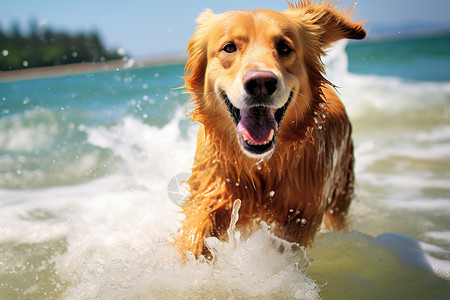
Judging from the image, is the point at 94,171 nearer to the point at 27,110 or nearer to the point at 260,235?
the point at 260,235

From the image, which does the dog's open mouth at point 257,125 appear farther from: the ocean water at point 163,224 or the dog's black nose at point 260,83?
the ocean water at point 163,224

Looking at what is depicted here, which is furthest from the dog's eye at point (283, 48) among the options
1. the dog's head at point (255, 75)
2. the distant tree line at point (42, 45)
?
the distant tree line at point (42, 45)

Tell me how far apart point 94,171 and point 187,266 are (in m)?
3.72

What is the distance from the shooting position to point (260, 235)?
2.66 meters

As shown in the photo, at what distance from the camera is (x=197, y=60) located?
2.71 m

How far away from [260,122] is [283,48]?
480 mm

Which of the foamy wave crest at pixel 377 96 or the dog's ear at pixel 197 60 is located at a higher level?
the dog's ear at pixel 197 60

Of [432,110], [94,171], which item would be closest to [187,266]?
[94,171]

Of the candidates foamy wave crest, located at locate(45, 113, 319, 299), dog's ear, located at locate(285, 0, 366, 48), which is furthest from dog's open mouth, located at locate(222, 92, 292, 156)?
dog's ear, located at locate(285, 0, 366, 48)

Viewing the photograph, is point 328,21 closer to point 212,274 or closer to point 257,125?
point 257,125

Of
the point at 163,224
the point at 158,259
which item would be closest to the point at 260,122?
the point at 158,259

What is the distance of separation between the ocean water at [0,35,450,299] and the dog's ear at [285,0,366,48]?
984mm

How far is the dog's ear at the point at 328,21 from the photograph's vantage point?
9.47 ft

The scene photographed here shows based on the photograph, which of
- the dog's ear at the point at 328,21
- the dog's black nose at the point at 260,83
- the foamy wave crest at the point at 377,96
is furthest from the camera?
the foamy wave crest at the point at 377,96
